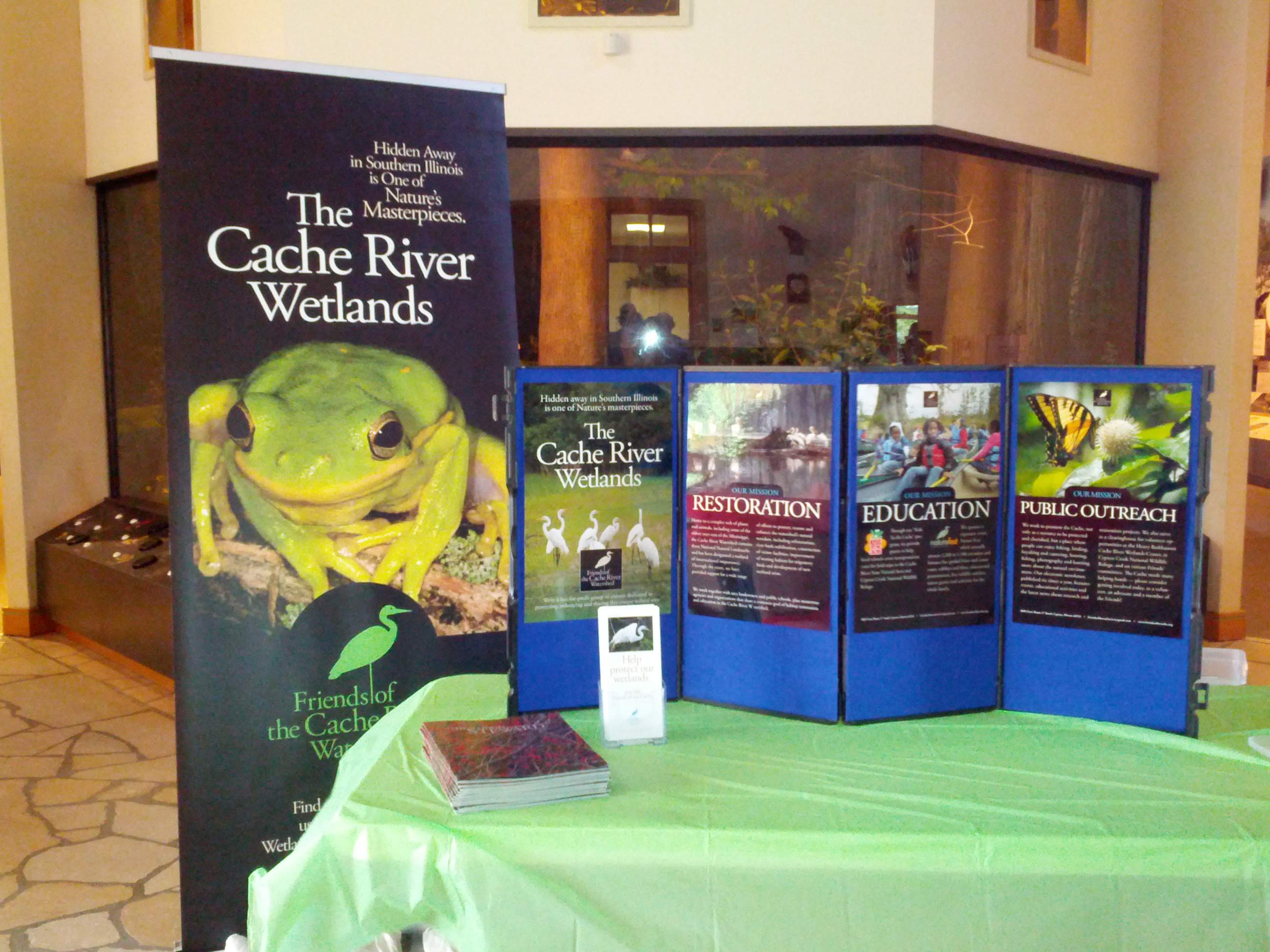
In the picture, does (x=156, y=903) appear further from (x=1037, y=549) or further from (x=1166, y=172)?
(x=1166, y=172)

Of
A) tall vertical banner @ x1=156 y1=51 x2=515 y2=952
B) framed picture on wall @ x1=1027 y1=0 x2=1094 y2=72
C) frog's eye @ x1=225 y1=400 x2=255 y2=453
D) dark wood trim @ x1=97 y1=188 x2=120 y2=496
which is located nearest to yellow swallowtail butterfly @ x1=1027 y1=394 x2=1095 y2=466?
tall vertical banner @ x1=156 y1=51 x2=515 y2=952

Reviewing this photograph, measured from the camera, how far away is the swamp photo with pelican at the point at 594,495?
1722mm

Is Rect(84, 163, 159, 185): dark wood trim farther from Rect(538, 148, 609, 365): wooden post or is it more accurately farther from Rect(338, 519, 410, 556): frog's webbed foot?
Rect(338, 519, 410, 556): frog's webbed foot

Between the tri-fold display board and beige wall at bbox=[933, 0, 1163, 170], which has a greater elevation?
beige wall at bbox=[933, 0, 1163, 170]

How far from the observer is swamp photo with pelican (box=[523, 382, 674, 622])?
1722 mm

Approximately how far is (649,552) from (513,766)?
460 millimetres

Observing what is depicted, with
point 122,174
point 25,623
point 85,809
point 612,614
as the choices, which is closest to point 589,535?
point 612,614

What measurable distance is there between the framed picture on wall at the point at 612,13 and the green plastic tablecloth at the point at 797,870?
3532mm

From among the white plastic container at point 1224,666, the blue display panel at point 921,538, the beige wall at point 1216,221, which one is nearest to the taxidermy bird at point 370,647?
the blue display panel at point 921,538

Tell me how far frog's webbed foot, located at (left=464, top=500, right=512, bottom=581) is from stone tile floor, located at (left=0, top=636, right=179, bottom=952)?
1322 mm

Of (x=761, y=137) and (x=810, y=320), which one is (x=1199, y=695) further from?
(x=761, y=137)

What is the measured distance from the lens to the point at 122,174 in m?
5.53

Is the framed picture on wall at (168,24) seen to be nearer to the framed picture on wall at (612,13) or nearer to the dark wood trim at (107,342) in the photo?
the dark wood trim at (107,342)

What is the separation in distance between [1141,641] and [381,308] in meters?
1.57
